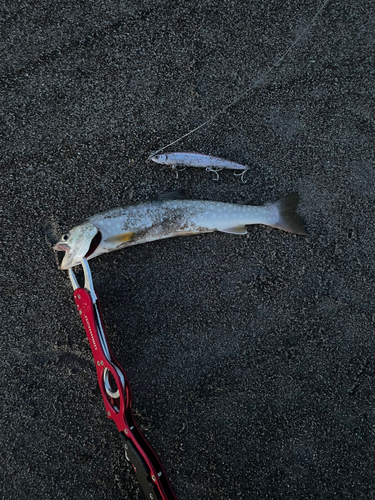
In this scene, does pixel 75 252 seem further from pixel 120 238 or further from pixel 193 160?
pixel 193 160

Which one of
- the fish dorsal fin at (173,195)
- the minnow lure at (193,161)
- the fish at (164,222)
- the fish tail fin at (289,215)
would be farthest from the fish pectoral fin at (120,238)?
the fish tail fin at (289,215)

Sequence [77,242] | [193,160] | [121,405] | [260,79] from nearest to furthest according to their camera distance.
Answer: [121,405] < [77,242] < [193,160] < [260,79]

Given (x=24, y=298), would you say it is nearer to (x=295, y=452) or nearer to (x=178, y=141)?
(x=178, y=141)

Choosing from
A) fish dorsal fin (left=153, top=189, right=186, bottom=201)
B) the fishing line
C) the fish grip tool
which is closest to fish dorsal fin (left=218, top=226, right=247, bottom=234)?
fish dorsal fin (left=153, top=189, right=186, bottom=201)

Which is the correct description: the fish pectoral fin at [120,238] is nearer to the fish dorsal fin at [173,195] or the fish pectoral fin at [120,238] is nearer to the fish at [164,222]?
the fish at [164,222]

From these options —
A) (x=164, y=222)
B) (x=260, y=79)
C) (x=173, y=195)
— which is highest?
→ (x=260, y=79)

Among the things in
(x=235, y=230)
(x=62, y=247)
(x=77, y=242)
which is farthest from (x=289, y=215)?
(x=62, y=247)

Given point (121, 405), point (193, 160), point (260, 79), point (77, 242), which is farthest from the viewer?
point (260, 79)
